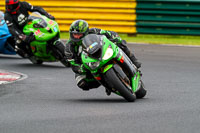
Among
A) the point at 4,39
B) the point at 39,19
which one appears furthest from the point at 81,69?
the point at 4,39

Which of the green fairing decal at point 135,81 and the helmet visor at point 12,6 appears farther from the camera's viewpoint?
the helmet visor at point 12,6

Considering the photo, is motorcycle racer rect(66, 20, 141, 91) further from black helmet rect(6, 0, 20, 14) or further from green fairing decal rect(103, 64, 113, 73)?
black helmet rect(6, 0, 20, 14)

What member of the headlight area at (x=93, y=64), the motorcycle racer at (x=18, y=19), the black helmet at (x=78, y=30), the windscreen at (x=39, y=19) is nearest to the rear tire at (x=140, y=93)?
the headlight area at (x=93, y=64)

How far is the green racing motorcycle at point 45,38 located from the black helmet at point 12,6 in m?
0.35

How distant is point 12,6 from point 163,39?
5.86m

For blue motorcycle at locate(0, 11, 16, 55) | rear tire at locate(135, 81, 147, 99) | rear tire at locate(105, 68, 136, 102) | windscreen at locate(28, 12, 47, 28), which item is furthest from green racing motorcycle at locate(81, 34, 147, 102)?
blue motorcycle at locate(0, 11, 16, 55)

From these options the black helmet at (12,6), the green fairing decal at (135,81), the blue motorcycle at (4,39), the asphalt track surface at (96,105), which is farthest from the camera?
the blue motorcycle at (4,39)

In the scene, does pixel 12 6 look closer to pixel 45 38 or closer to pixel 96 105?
pixel 45 38

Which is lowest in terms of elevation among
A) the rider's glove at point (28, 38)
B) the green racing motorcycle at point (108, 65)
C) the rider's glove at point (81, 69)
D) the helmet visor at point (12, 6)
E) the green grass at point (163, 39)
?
the green grass at point (163, 39)

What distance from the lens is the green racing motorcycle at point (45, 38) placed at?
40.2 feet

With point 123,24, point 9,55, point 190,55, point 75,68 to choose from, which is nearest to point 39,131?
point 75,68

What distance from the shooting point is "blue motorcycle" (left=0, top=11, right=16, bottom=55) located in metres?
13.6

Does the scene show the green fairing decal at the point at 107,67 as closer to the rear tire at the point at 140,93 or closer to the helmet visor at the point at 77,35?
the rear tire at the point at 140,93

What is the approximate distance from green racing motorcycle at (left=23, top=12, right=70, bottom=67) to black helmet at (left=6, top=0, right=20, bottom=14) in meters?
0.35
